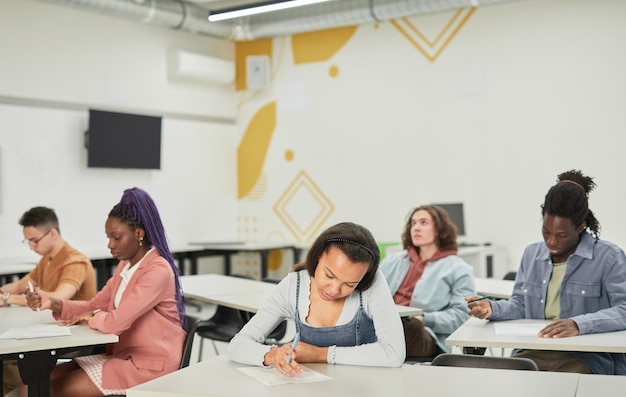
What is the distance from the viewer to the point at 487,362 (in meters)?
2.95

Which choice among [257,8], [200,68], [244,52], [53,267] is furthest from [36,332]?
[244,52]

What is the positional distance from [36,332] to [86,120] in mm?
5571

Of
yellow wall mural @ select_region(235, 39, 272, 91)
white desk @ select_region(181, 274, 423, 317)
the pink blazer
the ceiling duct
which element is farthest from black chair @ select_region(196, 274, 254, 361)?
yellow wall mural @ select_region(235, 39, 272, 91)

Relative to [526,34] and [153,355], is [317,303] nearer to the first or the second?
[153,355]

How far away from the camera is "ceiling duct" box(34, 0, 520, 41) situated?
8.27 m

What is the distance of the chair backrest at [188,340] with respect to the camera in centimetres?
378

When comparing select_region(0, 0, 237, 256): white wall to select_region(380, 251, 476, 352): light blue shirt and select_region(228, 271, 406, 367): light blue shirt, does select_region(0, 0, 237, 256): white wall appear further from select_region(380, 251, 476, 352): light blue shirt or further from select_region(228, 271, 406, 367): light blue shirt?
select_region(228, 271, 406, 367): light blue shirt

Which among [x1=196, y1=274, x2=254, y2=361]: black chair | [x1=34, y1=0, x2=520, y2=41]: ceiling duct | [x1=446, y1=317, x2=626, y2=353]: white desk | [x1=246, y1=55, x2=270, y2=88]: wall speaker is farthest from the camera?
[x1=246, y1=55, x2=270, y2=88]: wall speaker

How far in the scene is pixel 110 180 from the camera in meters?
9.03

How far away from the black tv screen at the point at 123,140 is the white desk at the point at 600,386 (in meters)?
6.95

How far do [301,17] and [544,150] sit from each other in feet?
10.6

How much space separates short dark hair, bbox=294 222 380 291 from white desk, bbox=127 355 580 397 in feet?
1.23

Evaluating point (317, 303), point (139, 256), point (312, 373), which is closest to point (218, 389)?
point (312, 373)

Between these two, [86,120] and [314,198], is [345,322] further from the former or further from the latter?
[314,198]
